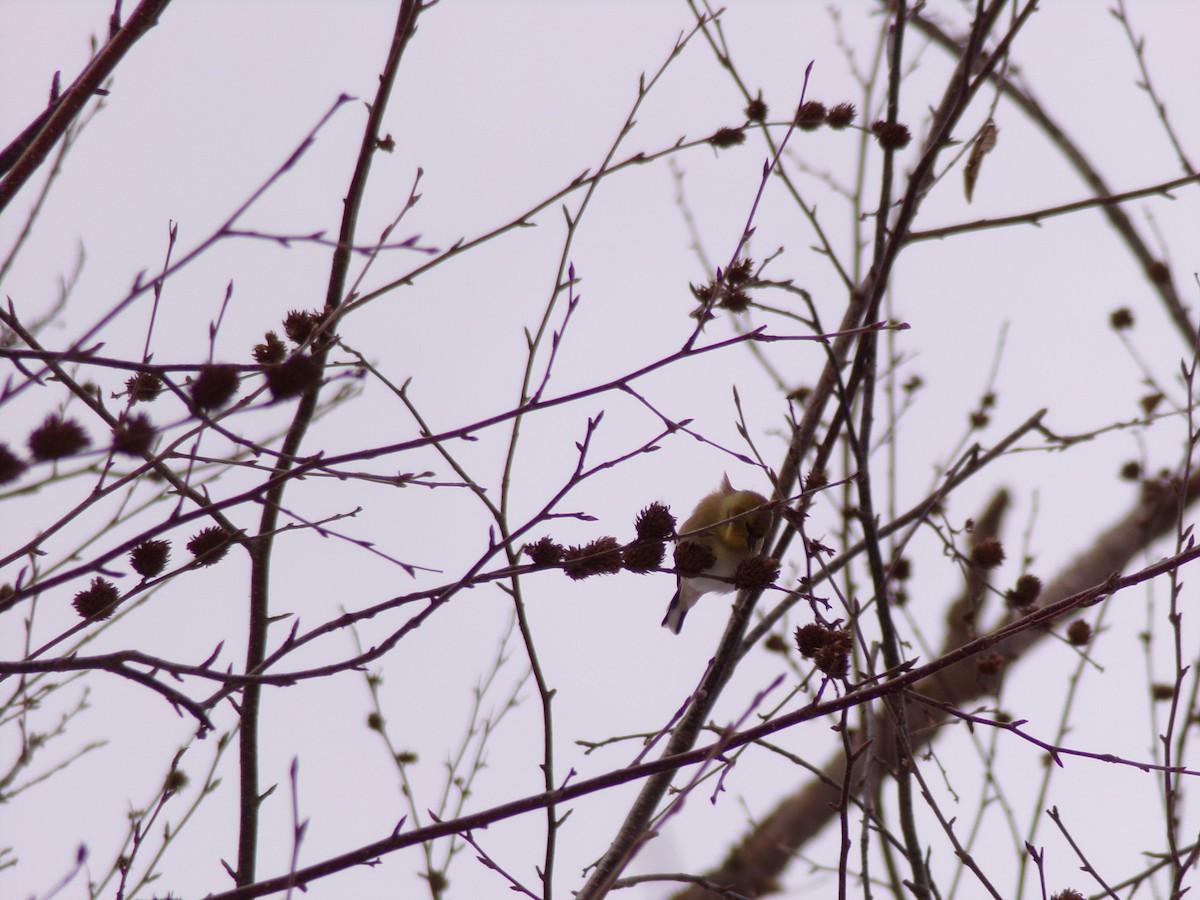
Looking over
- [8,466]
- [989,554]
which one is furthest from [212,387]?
[989,554]

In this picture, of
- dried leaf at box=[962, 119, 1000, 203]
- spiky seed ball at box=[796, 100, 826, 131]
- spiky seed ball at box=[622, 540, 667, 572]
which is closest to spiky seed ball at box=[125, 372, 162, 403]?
spiky seed ball at box=[622, 540, 667, 572]

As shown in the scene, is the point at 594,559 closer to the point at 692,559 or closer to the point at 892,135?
the point at 692,559

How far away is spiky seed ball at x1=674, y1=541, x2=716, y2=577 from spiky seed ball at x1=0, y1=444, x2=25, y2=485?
1225mm

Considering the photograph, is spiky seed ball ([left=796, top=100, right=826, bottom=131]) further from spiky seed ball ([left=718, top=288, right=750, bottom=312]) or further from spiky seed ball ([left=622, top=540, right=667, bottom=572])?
spiky seed ball ([left=622, top=540, right=667, bottom=572])

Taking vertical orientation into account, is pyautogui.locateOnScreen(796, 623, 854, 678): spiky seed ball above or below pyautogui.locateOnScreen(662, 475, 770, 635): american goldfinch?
below

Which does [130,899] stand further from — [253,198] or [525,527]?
[253,198]

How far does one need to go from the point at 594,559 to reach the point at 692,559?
315 mm

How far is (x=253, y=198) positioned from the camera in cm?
151

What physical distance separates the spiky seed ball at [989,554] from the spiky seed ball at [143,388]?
7.78 feet

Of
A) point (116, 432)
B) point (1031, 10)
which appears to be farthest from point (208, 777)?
point (1031, 10)

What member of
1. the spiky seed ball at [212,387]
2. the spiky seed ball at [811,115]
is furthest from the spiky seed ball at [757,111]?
the spiky seed ball at [212,387]

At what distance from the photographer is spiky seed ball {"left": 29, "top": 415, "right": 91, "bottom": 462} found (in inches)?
47.6

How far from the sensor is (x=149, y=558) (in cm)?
188

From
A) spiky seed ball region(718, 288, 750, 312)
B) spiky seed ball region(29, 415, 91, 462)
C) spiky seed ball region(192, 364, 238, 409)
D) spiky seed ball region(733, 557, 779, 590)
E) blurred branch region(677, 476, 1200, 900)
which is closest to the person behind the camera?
spiky seed ball region(29, 415, 91, 462)
